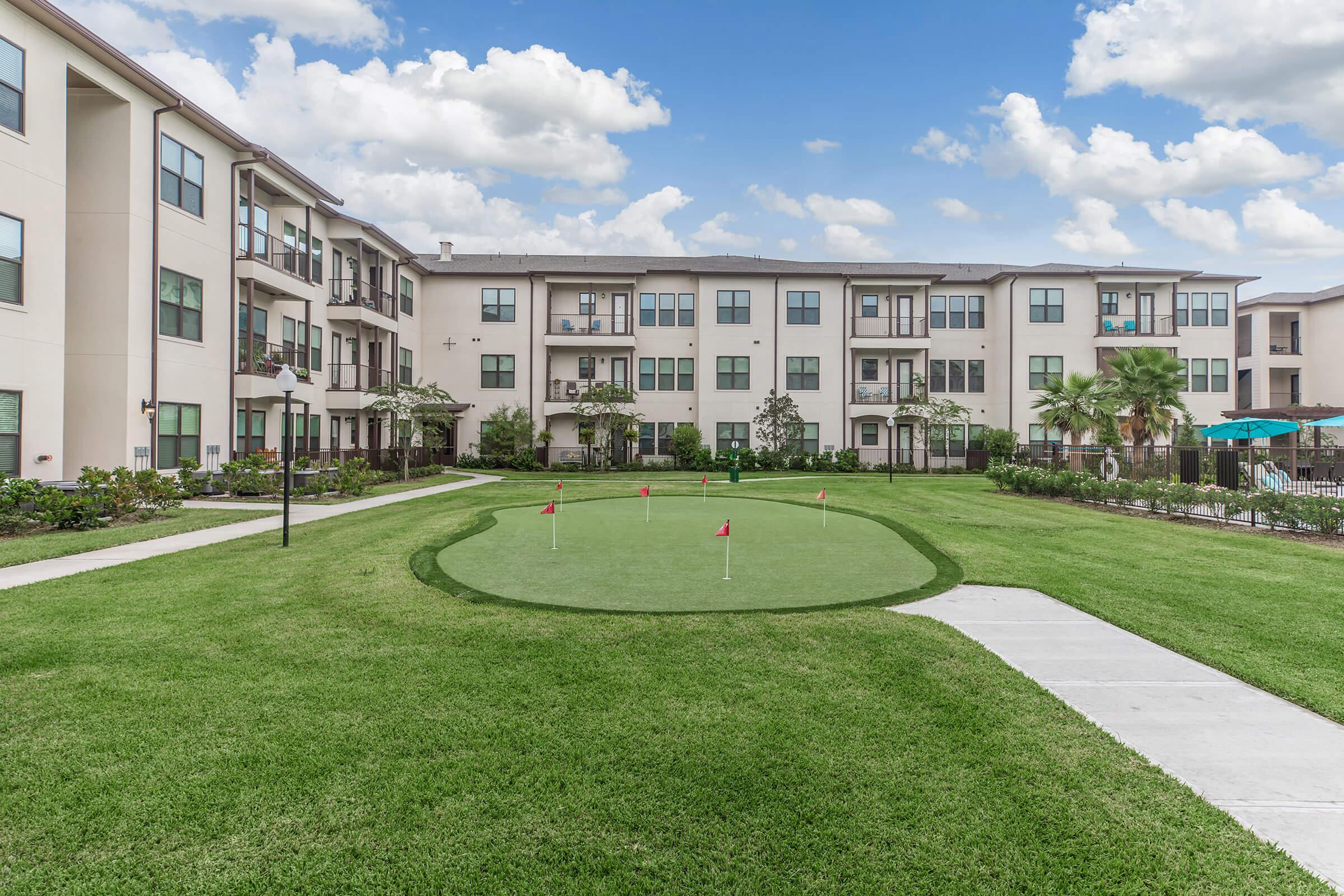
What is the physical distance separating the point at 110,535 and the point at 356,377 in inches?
738

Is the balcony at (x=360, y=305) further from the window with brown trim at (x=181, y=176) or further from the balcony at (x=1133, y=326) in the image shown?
the balcony at (x=1133, y=326)

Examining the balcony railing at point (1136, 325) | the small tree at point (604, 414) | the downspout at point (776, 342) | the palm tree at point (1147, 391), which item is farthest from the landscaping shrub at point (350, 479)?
the balcony railing at point (1136, 325)

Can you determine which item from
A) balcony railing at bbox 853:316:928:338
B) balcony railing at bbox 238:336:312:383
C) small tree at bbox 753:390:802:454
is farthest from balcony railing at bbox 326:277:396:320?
balcony railing at bbox 853:316:928:338

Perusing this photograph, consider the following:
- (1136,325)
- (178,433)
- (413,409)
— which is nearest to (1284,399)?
(1136,325)

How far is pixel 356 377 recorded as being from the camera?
2938 cm

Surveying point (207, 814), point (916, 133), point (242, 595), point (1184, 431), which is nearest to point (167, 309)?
point (242, 595)

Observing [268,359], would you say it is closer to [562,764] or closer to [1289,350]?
[562,764]

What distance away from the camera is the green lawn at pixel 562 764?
9.50 ft

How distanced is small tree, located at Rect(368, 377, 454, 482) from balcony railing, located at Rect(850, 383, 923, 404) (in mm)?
20990

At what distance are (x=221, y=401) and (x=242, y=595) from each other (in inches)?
622

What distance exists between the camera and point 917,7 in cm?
2108

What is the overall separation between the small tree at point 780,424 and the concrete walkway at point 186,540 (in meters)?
20.3

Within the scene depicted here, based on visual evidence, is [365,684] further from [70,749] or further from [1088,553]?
[1088,553]

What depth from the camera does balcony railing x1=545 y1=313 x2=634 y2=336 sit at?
119ft
